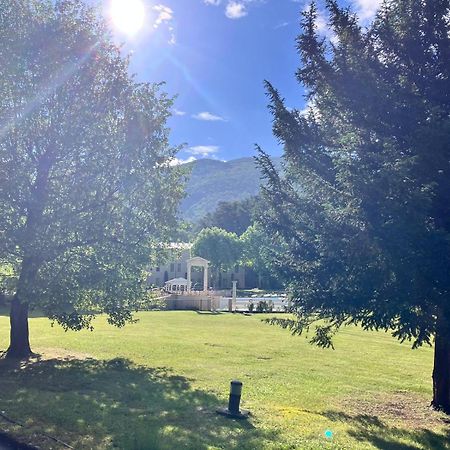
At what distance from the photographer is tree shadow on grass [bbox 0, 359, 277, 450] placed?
671 centimetres

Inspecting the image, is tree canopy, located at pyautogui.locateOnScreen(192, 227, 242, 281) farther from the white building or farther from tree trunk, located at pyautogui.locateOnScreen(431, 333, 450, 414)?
tree trunk, located at pyautogui.locateOnScreen(431, 333, 450, 414)

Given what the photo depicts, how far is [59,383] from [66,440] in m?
3.97

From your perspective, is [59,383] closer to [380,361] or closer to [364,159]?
[364,159]

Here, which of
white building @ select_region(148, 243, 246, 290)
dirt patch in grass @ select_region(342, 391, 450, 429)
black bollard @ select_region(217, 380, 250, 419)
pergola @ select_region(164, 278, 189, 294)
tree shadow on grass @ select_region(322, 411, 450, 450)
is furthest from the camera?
white building @ select_region(148, 243, 246, 290)

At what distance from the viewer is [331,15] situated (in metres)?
9.16

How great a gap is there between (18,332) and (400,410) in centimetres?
986

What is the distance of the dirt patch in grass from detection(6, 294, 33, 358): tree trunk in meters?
8.55

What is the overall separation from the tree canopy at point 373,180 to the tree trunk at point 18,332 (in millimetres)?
7343

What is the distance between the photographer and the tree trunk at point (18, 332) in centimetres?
1328

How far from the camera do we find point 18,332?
44.1 ft

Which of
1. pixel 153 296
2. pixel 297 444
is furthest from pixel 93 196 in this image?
pixel 297 444

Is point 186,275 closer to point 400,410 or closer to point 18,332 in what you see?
point 18,332

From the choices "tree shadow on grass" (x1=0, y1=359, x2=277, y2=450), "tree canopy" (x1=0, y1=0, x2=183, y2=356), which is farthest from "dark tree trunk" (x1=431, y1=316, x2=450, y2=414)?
"tree canopy" (x1=0, y1=0, x2=183, y2=356)

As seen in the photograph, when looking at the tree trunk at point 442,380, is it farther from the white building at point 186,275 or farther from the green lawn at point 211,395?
the white building at point 186,275
